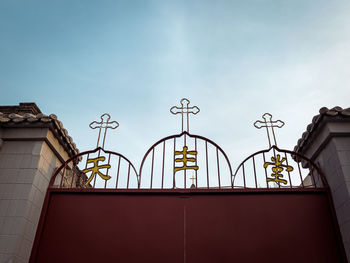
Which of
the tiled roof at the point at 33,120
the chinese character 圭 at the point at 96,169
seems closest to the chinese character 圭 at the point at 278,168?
the chinese character 圭 at the point at 96,169

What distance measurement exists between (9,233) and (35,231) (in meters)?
0.47

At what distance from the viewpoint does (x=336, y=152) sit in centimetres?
424

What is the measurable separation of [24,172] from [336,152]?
4.97 metres

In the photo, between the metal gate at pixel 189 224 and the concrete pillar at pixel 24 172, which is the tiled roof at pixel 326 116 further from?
the concrete pillar at pixel 24 172

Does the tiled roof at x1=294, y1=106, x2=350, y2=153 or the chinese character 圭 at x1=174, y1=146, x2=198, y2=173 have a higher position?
the tiled roof at x1=294, y1=106, x2=350, y2=153

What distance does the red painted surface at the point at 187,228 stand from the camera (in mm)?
4055

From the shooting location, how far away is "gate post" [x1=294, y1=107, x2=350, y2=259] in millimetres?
3996

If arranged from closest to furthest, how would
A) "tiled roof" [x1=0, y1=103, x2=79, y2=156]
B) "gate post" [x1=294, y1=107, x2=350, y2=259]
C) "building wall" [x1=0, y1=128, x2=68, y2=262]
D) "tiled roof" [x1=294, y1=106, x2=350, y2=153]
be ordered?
"building wall" [x1=0, y1=128, x2=68, y2=262] < "gate post" [x1=294, y1=107, x2=350, y2=259] < "tiled roof" [x1=294, y1=106, x2=350, y2=153] < "tiled roof" [x1=0, y1=103, x2=79, y2=156]

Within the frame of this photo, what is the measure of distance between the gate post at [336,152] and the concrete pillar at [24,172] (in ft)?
14.9

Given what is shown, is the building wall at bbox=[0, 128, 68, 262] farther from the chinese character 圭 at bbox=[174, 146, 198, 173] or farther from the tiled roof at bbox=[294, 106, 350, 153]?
the tiled roof at bbox=[294, 106, 350, 153]

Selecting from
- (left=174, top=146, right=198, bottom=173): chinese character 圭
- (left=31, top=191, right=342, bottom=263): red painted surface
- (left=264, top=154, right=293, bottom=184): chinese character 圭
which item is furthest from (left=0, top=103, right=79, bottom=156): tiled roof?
(left=264, top=154, right=293, bottom=184): chinese character 圭

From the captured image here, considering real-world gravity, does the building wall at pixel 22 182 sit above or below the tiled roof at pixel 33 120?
below

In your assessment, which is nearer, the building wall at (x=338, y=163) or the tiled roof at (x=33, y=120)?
the building wall at (x=338, y=163)

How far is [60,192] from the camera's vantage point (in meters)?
4.65
